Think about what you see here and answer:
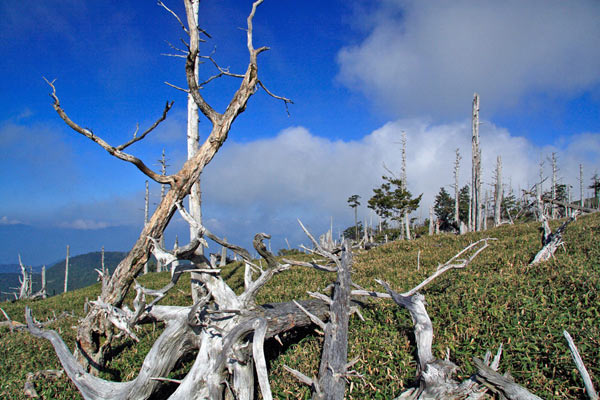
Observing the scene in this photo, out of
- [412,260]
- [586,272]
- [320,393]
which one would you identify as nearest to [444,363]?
[320,393]

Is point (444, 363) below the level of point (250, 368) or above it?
above

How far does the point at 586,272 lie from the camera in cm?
668

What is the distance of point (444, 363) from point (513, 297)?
9.87 ft

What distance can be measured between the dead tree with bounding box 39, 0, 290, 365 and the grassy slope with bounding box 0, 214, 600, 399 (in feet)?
3.06

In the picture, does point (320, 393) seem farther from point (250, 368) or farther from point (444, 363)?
point (444, 363)

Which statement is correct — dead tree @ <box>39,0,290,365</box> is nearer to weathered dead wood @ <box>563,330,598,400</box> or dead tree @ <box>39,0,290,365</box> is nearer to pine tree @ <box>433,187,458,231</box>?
weathered dead wood @ <box>563,330,598,400</box>

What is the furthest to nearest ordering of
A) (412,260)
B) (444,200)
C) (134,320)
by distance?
(444,200)
(412,260)
(134,320)

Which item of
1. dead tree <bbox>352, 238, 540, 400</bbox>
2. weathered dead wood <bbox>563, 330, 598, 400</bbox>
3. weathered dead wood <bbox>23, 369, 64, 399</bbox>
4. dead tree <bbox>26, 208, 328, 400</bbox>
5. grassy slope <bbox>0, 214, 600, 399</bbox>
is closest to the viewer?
weathered dead wood <bbox>563, 330, 598, 400</bbox>

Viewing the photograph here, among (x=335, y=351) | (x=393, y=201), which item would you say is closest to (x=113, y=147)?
(x=335, y=351)

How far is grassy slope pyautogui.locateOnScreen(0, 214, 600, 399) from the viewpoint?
4367mm

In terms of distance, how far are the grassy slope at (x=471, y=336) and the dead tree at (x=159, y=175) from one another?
0.93 meters

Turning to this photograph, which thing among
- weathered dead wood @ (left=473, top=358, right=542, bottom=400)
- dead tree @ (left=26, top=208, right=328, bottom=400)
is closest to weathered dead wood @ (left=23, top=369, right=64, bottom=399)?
dead tree @ (left=26, top=208, right=328, bottom=400)

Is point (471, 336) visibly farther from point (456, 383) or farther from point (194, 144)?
point (194, 144)

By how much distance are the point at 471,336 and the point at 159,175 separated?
634 cm
